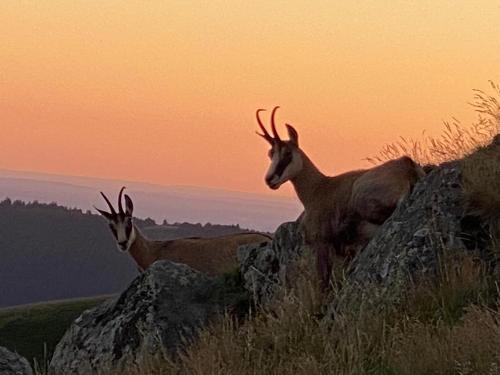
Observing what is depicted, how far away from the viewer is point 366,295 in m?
12.4

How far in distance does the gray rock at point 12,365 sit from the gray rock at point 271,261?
13.5ft

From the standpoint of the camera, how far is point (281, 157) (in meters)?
17.2

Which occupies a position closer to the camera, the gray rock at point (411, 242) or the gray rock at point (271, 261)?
the gray rock at point (411, 242)

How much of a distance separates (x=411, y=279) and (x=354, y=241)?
11.0 ft

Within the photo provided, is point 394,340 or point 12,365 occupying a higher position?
point 394,340

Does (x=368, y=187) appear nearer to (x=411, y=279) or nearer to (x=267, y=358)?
(x=411, y=279)

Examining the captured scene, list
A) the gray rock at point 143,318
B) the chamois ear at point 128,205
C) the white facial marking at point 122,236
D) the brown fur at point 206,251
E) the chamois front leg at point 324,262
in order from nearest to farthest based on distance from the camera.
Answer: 1. the chamois front leg at point 324,262
2. the gray rock at point 143,318
3. the brown fur at point 206,251
4. the white facial marking at point 122,236
5. the chamois ear at point 128,205

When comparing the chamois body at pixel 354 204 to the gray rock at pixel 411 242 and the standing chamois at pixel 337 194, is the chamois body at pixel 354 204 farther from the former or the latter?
the gray rock at pixel 411 242

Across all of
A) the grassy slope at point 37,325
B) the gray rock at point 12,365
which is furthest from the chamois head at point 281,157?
the grassy slope at point 37,325

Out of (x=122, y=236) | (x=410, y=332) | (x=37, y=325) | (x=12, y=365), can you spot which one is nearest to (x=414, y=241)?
(x=410, y=332)

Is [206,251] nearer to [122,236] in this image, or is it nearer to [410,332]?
[122,236]

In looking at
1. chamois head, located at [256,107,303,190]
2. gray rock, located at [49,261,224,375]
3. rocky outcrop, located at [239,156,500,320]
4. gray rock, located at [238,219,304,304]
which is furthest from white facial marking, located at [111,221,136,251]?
rocky outcrop, located at [239,156,500,320]

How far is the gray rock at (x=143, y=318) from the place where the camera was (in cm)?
1708

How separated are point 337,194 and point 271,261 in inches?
94.9
